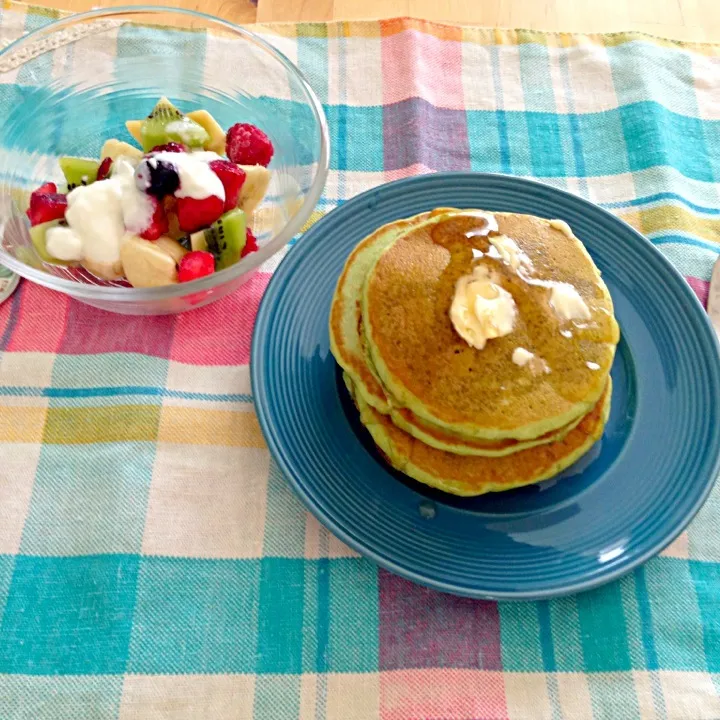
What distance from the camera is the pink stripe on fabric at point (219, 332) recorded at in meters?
1.45

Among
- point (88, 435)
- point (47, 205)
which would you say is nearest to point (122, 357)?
point (88, 435)

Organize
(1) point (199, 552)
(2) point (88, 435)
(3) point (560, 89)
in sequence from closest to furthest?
(1) point (199, 552)
(2) point (88, 435)
(3) point (560, 89)

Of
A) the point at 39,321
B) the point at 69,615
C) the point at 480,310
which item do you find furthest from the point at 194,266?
the point at 69,615

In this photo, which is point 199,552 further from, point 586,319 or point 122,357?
point 586,319

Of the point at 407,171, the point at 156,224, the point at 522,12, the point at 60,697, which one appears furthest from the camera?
the point at 522,12

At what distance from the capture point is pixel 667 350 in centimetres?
135

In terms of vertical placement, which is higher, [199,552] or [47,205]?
[47,205]

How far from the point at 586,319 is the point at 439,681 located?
656 millimetres

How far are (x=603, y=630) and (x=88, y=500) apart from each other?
94 cm

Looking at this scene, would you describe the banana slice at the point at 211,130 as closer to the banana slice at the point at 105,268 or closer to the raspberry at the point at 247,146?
the raspberry at the point at 247,146

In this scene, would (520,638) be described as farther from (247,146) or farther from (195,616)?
(247,146)

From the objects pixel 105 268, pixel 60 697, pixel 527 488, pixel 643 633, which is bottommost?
pixel 60 697

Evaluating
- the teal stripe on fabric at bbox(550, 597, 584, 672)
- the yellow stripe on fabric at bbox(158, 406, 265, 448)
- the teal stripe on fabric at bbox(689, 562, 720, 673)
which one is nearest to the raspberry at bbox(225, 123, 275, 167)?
the yellow stripe on fabric at bbox(158, 406, 265, 448)

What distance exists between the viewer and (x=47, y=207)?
1351mm
